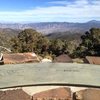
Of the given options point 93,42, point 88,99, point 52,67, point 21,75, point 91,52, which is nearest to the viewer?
point 88,99

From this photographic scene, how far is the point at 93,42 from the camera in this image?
54.3 feet

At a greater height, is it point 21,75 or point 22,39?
point 21,75

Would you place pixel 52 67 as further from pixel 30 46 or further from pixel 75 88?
pixel 30 46

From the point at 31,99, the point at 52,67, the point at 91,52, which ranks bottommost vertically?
the point at 91,52

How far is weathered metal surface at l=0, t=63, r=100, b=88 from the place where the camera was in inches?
69.7

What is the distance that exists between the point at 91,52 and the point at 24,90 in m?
13.8

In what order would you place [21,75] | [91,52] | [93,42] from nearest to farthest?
[21,75] < [91,52] < [93,42]

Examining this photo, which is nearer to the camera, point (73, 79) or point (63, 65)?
point (73, 79)

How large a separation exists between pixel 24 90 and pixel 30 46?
1505 cm

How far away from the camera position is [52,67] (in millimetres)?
2018

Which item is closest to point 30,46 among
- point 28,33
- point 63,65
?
point 28,33

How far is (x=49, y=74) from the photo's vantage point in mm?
1879

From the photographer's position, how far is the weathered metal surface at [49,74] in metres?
1.77

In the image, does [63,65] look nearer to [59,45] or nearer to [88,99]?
[88,99]
